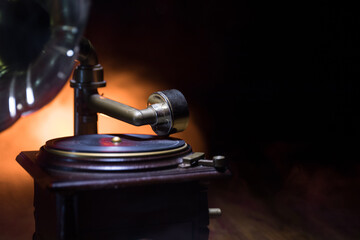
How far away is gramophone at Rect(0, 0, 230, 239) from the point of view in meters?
1.44

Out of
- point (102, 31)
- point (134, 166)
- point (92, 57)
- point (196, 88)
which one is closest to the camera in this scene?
point (134, 166)

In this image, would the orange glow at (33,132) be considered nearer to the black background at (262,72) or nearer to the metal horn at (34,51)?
the black background at (262,72)

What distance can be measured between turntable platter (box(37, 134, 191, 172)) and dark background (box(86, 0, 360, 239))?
934mm

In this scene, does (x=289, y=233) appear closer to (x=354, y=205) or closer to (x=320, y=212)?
(x=320, y=212)

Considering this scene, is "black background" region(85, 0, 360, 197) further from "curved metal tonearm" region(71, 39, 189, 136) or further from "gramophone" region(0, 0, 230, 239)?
"gramophone" region(0, 0, 230, 239)

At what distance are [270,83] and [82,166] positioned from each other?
4.90 feet

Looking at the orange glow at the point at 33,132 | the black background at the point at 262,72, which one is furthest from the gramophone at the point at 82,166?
the black background at the point at 262,72

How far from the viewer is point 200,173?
1.54 m

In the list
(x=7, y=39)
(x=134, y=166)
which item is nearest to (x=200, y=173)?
(x=134, y=166)

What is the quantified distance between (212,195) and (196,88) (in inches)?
21.2

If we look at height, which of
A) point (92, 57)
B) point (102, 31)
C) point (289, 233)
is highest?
point (102, 31)

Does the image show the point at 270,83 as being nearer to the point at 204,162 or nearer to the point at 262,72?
the point at 262,72

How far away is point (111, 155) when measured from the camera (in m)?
1.51

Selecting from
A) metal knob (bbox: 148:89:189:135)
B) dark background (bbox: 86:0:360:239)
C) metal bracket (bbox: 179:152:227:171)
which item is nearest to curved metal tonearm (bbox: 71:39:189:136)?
metal knob (bbox: 148:89:189:135)
